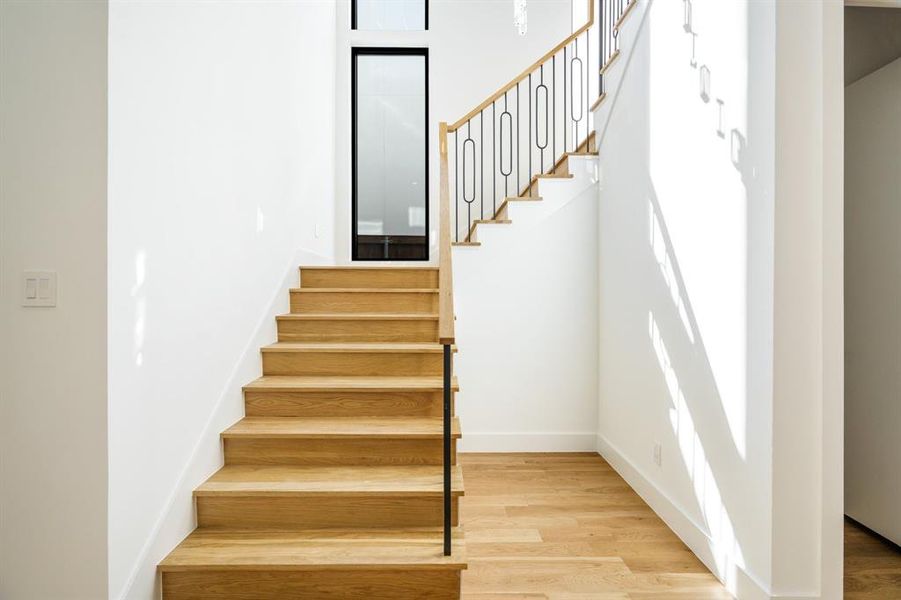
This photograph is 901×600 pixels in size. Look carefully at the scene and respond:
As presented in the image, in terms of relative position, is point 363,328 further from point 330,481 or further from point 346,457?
point 330,481

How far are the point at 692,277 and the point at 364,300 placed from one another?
2.14 meters

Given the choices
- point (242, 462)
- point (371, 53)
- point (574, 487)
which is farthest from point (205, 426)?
point (371, 53)

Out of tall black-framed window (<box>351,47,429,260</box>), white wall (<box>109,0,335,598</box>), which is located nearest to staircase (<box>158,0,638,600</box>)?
white wall (<box>109,0,335,598</box>)

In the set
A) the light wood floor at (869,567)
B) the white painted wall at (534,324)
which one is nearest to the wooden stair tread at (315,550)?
the light wood floor at (869,567)

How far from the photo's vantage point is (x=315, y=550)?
223 cm

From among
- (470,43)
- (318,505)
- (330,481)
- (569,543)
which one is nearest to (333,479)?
(330,481)

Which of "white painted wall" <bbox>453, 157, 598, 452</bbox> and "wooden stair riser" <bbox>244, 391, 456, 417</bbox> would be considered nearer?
"wooden stair riser" <bbox>244, 391, 456, 417</bbox>

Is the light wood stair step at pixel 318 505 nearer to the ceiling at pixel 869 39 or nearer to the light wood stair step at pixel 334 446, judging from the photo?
the light wood stair step at pixel 334 446

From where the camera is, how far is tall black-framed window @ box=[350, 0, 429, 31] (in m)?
5.93

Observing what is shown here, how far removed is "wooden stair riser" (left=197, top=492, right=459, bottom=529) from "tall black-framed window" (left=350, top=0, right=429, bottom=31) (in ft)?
16.4

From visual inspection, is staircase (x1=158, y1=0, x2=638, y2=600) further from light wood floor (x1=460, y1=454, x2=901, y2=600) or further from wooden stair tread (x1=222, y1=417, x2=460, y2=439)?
light wood floor (x1=460, y1=454, x2=901, y2=600)

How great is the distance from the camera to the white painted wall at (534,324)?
168 inches

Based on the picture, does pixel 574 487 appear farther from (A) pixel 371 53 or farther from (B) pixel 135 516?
(A) pixel 371 53

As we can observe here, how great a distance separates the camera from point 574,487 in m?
3.49
